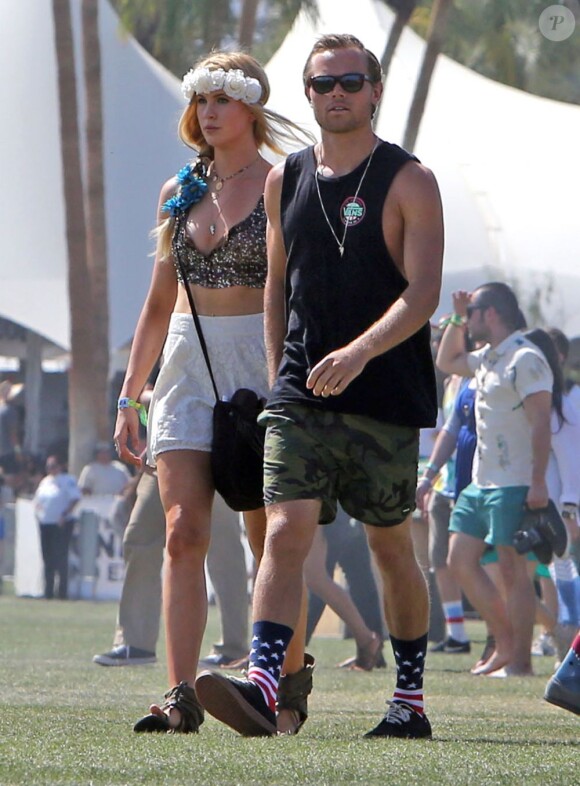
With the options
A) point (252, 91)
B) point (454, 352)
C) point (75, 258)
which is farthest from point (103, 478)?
point (252, 91)

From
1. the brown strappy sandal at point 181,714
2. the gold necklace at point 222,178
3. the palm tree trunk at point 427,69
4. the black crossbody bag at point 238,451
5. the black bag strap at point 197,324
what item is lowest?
the brown strappy sandal at point 181,714

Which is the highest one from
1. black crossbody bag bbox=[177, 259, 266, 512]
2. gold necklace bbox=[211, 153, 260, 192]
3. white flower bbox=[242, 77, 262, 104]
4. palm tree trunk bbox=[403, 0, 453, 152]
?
palm tree trunk bbox=[403, 0, 453, 152]

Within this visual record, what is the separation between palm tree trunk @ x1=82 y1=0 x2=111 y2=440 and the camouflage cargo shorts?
2102 cm

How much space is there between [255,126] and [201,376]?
0.84 metres

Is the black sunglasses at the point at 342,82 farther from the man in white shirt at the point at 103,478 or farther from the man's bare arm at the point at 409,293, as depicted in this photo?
the man in white shirt at the point at 103,478

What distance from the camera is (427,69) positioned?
25672 mm

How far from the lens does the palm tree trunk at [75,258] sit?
24844 millimetres

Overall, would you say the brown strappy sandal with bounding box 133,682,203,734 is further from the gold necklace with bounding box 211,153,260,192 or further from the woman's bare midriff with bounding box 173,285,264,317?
the gold necklace with bounding box 211,153,260,192

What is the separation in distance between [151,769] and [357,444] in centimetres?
123

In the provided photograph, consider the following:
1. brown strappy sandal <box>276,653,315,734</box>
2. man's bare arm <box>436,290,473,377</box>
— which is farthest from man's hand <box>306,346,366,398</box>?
man's bare arm <box>436,290,473,377</box>

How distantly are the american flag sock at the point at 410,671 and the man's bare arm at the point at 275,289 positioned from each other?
34.2 inches

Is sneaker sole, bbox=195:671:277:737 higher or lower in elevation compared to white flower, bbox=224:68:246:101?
lower

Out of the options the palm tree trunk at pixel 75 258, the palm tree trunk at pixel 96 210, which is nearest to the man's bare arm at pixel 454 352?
the palm tree trunk at pixel 75 258

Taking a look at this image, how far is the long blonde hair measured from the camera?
5.51 m
